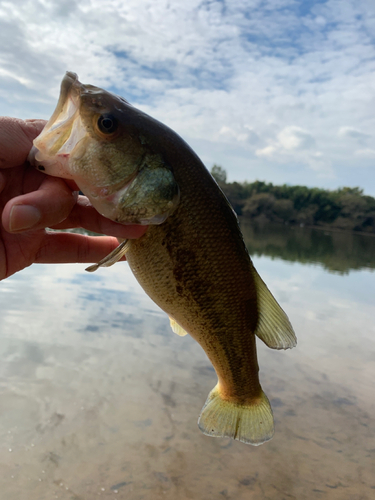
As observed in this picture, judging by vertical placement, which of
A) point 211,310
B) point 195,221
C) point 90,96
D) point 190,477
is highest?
point 90,96

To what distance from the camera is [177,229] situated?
2.11 meters

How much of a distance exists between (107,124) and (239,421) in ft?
7.10

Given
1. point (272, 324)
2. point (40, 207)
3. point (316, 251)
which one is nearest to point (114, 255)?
point (40, 207)

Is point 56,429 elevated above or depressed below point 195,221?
below

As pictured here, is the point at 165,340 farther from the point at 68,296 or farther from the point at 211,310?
the point at 211,310

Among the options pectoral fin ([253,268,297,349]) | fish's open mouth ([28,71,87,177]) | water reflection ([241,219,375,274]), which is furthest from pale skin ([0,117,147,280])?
water reflection ([241,219,375,274])

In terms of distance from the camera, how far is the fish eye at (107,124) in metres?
1.95

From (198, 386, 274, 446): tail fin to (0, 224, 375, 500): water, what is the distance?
2.28 m

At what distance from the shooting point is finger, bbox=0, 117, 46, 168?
197cm

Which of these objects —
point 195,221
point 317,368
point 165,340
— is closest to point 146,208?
point 195,221

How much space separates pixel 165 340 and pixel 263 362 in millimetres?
2260

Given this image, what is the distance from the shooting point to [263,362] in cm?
769

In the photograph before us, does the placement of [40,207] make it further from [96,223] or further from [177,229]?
[177,229]

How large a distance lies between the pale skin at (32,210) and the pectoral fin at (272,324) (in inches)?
37.6
